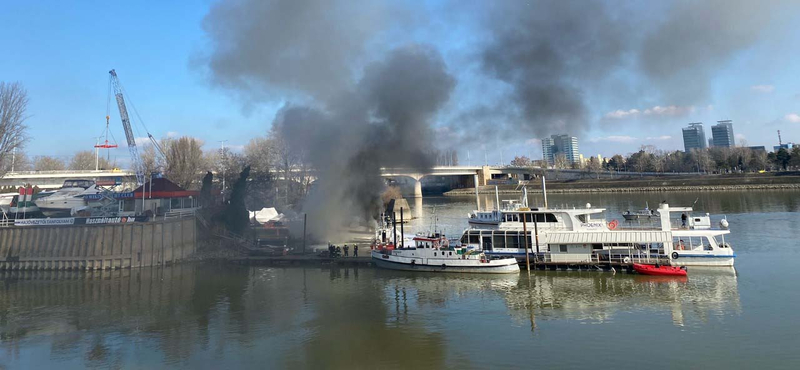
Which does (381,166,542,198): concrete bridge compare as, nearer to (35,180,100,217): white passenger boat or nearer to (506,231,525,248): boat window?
(35,180,100,217): white passenger boat

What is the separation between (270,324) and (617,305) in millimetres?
18409

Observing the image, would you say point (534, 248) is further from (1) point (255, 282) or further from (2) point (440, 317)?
(1) point (255, 282)

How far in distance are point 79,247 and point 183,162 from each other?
110 ft

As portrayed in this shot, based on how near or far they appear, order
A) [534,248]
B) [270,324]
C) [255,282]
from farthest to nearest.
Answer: [534,248], [255,282], [270,324]

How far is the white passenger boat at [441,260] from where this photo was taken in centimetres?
2812

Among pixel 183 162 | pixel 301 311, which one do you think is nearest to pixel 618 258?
pixel 301 311

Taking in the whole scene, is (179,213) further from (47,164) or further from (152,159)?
(47,164)

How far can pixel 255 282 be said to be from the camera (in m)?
28.2

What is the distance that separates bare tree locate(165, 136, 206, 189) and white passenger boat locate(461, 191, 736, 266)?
50509mm

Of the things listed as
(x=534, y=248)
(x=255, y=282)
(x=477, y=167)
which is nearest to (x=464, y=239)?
(x=534, y=248)

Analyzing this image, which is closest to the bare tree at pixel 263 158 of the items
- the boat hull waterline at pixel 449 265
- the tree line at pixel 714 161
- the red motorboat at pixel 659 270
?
the boat hull waterline at pixel 449 265

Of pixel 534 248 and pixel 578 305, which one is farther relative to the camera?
pixel 534 248

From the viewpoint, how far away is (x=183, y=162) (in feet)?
207

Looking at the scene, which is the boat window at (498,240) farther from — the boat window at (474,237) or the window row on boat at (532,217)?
the window row on boat at (532,217)
